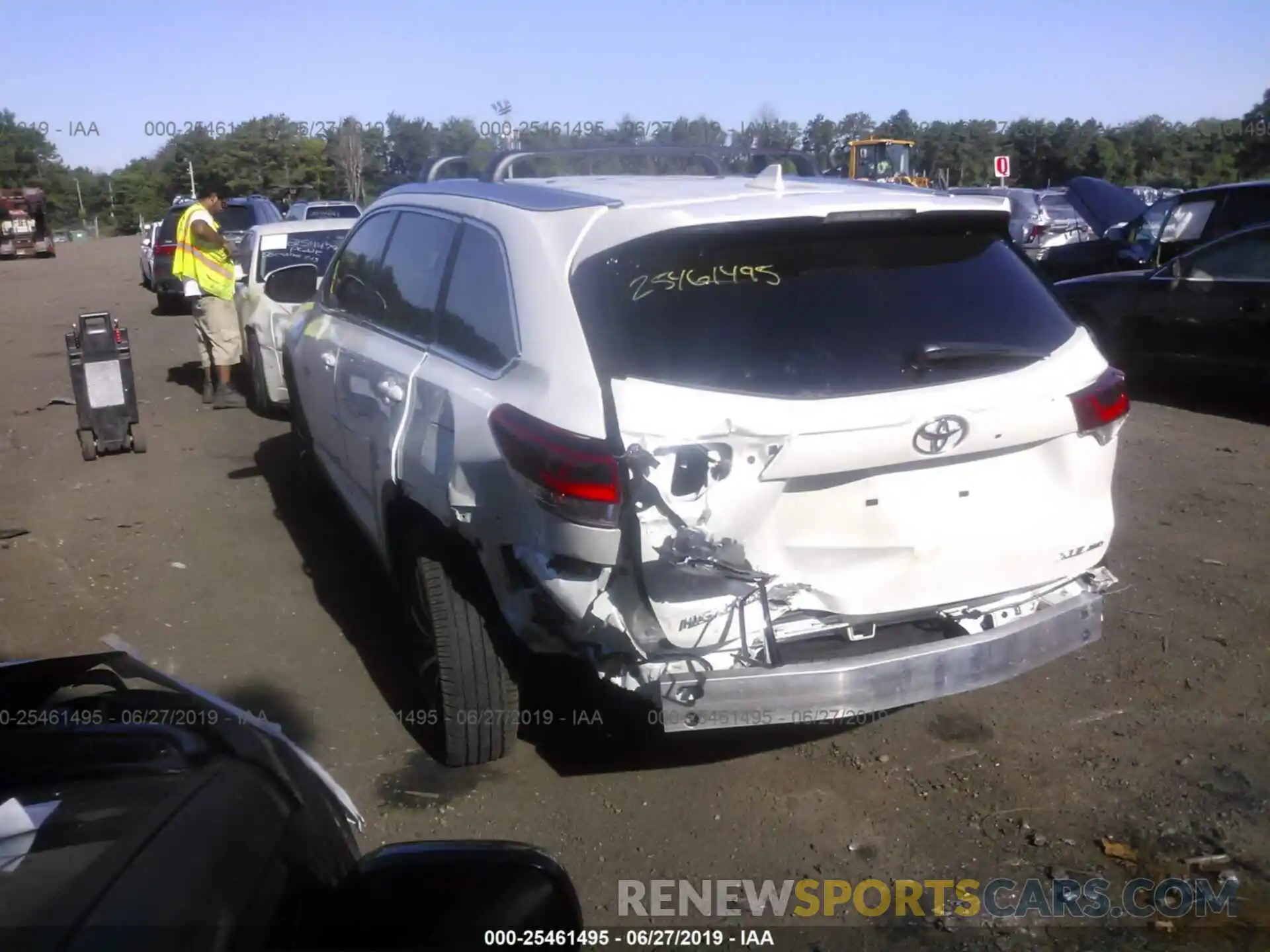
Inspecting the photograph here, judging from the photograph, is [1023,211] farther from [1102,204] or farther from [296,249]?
[296,249]

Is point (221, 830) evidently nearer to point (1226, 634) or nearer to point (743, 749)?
point (743, 749)

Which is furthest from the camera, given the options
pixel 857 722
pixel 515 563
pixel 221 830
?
pixel 857 722

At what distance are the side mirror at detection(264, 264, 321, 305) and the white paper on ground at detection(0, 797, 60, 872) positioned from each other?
4.78 m

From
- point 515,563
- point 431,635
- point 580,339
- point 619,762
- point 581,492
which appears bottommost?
point 619,762

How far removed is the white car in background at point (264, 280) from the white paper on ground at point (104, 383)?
1270 mm

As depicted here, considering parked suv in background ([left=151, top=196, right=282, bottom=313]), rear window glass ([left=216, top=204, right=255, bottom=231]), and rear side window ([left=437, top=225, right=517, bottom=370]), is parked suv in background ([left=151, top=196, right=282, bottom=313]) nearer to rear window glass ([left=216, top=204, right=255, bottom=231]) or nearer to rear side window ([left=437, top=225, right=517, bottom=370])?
rear window glass ([left=216, top=204, right=255, bottom=231])

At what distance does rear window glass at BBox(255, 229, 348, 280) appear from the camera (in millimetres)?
10312

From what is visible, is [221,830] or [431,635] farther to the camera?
[431,635]

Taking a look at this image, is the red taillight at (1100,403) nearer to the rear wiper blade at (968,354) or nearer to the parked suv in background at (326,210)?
the rear wiper blade at (968,354)

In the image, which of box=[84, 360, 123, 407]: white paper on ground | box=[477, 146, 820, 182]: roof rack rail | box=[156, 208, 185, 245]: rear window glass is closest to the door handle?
box=[477, 146, 820, 182]: roof rack rail

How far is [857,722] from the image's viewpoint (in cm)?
432

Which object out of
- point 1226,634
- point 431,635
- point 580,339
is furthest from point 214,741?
point 1226,634

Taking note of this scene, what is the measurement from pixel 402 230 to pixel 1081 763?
3.30m

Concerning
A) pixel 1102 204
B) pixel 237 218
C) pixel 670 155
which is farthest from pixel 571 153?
pixel 237 218
